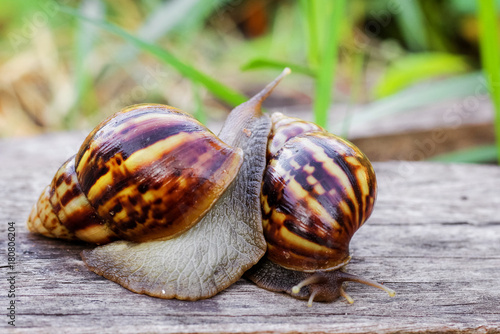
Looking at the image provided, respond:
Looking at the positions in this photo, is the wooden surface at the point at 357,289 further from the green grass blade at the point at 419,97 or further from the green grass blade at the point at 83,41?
the green grass blade at the point at 83,41

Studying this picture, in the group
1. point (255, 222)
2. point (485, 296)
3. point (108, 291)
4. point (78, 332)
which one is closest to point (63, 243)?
point (108, 291)

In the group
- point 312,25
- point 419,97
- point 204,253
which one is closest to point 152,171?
point 204,253

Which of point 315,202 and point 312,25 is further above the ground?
point 312,25

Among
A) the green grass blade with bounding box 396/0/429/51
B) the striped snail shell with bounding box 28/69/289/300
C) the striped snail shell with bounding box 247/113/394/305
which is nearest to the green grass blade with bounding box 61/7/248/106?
the striped snail shell with bounding box 28/69/289/300

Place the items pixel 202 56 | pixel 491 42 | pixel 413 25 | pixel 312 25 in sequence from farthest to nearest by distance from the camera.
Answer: pixel 202 56 < pixel 413 25 < pixel 312 25 < pixel 491 42

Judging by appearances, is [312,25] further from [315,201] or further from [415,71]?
[415,71]

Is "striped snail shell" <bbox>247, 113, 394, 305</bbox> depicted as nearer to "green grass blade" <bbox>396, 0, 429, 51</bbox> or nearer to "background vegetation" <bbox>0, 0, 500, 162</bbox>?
"background vegetation" <bbox>0, 0, 500, 162</bbox>
